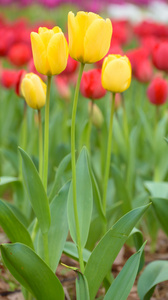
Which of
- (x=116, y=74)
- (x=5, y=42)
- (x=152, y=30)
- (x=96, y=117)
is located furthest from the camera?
(x=152, y=30)

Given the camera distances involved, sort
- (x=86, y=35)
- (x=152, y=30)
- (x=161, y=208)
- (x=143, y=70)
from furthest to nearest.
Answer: (x=152, y=30), (x=143, y=70), (x=161, y=208), (x=86, y=35)

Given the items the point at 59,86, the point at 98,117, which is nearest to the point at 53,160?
the point at 98,117

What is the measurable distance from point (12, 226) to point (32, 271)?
0.14 metres

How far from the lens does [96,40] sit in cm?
110

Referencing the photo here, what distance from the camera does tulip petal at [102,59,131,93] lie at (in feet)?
3.92

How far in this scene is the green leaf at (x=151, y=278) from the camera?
51.8 inches

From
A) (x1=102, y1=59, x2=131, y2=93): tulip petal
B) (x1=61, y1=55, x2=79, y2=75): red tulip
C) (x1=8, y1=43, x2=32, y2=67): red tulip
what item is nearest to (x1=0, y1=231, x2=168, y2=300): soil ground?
(x1=102, y1=59, x2=131, y2=93): tulip petal

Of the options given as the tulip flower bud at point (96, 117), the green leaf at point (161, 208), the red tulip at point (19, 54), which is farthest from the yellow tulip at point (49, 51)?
the red tulip at point (19, 54)

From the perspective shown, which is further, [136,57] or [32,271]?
[136,57]

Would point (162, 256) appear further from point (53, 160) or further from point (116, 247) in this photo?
point (116, 247)

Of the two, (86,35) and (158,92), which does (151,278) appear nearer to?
(86,35)

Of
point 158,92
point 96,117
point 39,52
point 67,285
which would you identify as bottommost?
point 67,285

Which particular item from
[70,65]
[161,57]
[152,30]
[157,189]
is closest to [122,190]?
[157,189]

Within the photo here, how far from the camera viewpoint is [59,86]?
2824 mm
